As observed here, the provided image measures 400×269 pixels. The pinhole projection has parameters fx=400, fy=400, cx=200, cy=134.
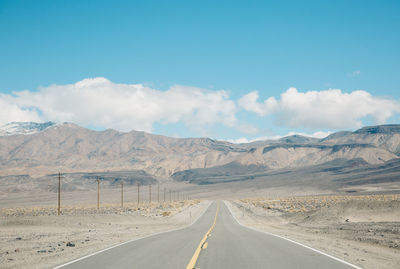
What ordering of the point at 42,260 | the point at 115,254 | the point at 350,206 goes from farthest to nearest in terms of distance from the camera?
the point at 350,206
the point at 115,254
the point at 42,260

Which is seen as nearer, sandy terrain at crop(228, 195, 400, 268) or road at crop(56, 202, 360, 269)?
road at crop(56, 202, 360, 269)

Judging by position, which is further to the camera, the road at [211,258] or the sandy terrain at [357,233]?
the sandy terrain at [357,233]

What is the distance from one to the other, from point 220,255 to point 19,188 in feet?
653

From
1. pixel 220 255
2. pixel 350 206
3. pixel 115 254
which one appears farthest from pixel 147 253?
pixel 350 206

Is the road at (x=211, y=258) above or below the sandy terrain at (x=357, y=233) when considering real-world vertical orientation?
above

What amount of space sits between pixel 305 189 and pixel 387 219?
150420 millimetres

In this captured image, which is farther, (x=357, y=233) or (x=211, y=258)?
(x=357, y=233)

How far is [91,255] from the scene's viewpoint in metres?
14.3

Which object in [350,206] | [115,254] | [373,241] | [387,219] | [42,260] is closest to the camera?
[42,260]

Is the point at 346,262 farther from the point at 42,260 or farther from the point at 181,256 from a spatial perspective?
the point at 42,260

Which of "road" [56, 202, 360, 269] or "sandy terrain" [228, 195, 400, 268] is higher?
"road" [56, 202, 360, 269]

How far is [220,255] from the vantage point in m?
13.9

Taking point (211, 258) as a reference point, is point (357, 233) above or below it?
below

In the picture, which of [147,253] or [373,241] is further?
[373,241]
